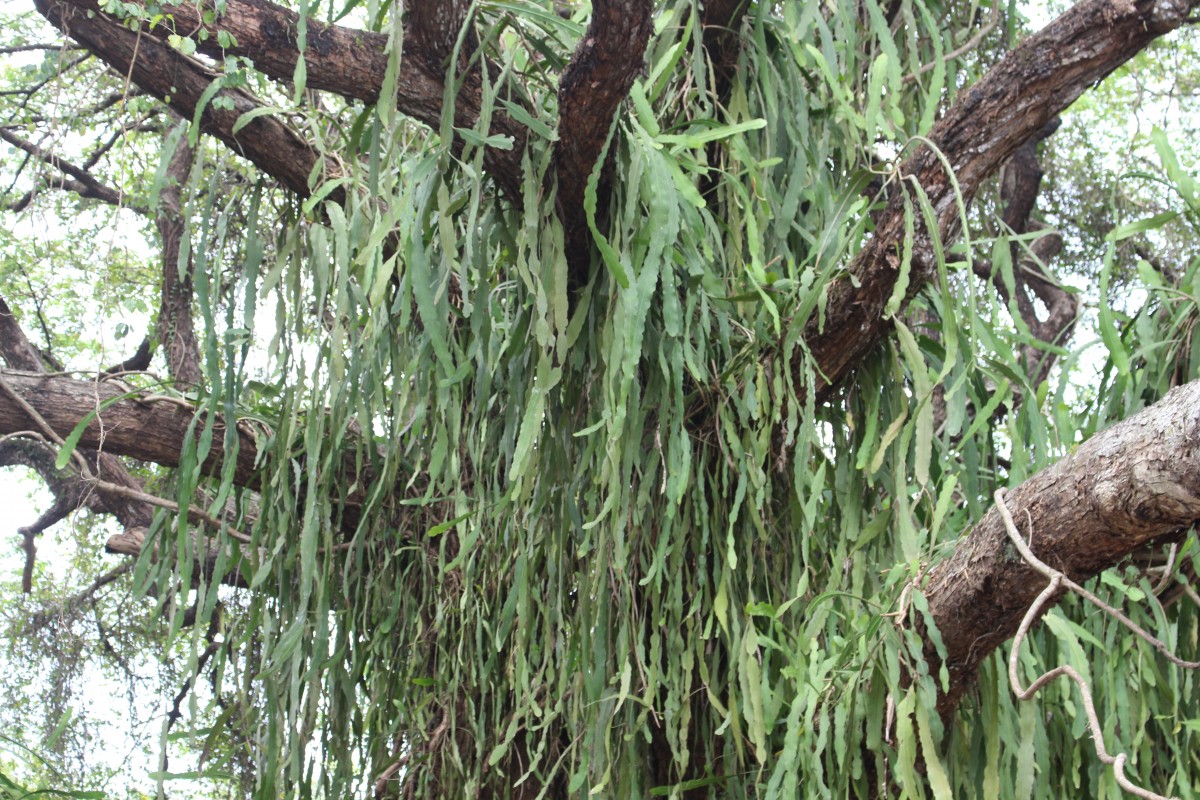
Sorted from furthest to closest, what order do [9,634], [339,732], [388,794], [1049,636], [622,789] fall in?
1. [9,634]
2. [388,794]
3. [339,732]
4. [622,789]
5. [1049,636]

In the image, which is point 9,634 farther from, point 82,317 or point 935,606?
point 935,606

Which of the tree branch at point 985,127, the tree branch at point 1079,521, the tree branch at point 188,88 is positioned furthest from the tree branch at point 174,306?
the tree branch at point 1079,521

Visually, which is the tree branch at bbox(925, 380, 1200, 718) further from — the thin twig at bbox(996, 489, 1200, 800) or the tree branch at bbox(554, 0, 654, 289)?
the tree branch at bbox(554, 0, 654, 289)

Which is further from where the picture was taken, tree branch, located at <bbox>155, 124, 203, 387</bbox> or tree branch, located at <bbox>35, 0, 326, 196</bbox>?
tree branch, located at <bbox>155, 124, 203, 387</bbox>

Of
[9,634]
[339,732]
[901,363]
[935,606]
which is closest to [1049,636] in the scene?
[935,606]

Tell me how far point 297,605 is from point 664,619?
2.94 feet

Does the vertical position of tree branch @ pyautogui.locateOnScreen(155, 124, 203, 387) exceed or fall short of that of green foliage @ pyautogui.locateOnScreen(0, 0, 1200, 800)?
it exceeds it

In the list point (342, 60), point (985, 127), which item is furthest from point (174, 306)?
point (985, 127)

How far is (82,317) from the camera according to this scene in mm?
4371

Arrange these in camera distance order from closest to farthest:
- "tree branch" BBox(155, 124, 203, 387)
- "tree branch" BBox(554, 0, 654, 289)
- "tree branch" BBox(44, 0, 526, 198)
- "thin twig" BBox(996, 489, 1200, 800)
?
"thin twig" BBox(996, 489, 1200, 800) → "tree branch" BBox(554, 0, 654, 289) → "tree branch" BBox(44, 0, 526, 198) → "tree branch" BBox(155, 124, 203, 387)

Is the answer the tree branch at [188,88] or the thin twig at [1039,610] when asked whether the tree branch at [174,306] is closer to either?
the tree branch at [188,88]

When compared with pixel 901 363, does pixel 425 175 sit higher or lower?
higher

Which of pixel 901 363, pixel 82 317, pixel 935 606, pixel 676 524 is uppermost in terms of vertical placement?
pixel 82 317

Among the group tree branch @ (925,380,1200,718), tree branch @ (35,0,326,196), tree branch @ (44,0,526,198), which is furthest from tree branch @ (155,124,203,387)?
tree branch @ (925,380,1200,718)
